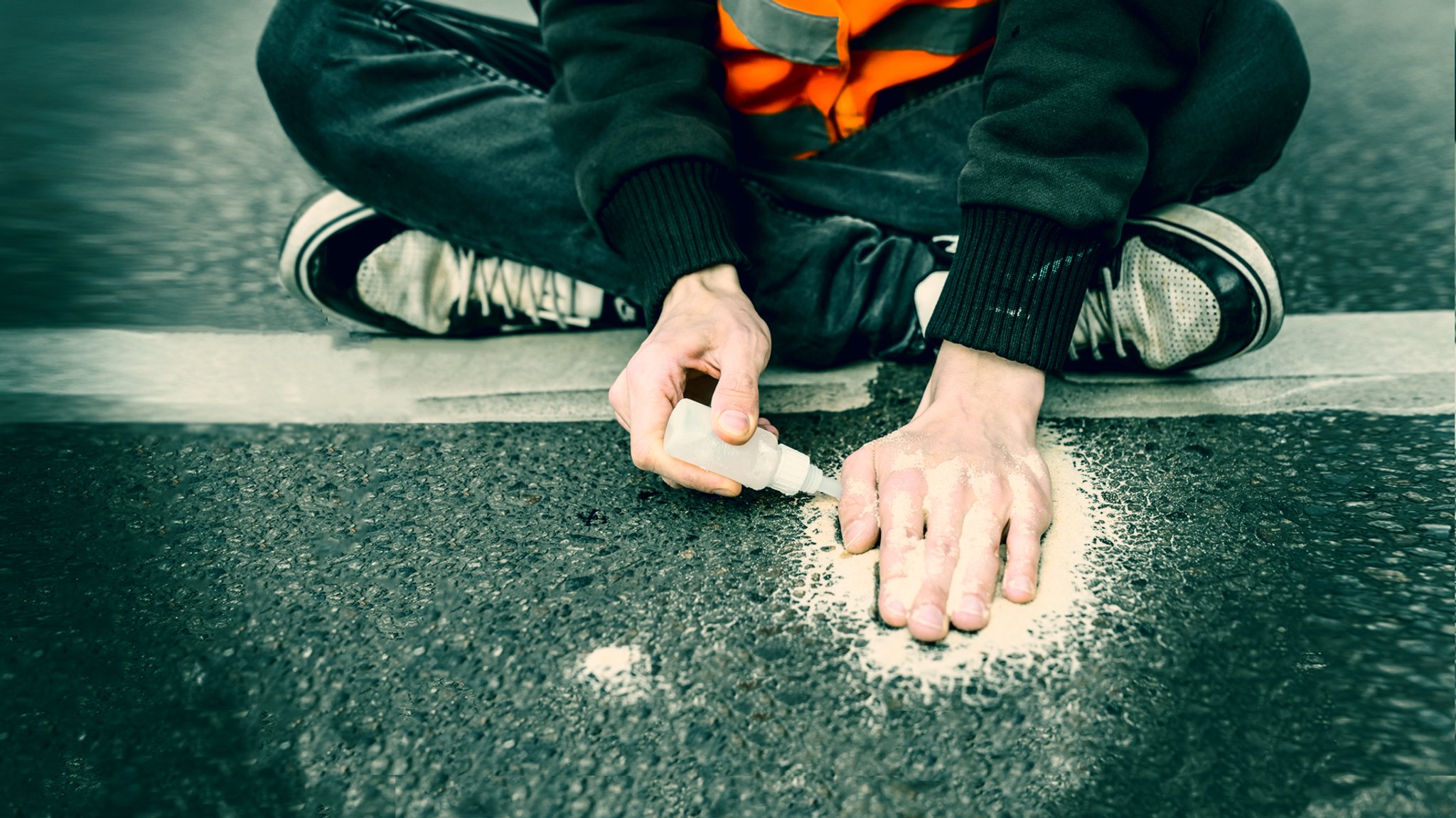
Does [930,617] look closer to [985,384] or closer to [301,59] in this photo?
[985,384]

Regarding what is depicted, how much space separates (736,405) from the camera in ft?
3.43

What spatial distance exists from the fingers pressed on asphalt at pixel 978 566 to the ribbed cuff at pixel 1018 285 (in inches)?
9.5

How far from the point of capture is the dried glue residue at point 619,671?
36.4 inches

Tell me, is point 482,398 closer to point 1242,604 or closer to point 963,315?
point 963,315

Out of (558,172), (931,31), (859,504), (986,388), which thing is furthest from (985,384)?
(558,172)

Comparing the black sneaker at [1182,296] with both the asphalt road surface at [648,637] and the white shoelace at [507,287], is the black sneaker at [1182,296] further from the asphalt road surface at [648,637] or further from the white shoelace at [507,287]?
the white shoelace at [507,287]

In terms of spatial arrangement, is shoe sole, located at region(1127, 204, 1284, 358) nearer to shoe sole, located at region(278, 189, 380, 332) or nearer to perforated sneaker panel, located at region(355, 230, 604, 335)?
perforated sneaker panel, located at region(355, 230, 604, 335)

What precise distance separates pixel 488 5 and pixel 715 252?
107 inches

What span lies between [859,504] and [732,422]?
190 mm

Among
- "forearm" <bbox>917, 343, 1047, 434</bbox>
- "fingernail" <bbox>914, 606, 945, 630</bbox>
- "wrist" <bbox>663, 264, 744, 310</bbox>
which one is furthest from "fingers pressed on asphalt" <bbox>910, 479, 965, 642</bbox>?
"wrist" <bbox>663, 264, 744, 310</bbox>

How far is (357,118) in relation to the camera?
150 cm

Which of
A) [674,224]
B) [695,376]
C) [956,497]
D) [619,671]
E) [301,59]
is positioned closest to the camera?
[619,671]

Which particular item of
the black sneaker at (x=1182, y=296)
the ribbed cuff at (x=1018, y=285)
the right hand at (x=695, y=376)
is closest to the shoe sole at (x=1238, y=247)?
the black sneaker at (x=1182, y=296)

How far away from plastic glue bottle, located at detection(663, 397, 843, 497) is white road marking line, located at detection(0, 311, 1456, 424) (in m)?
0.28
